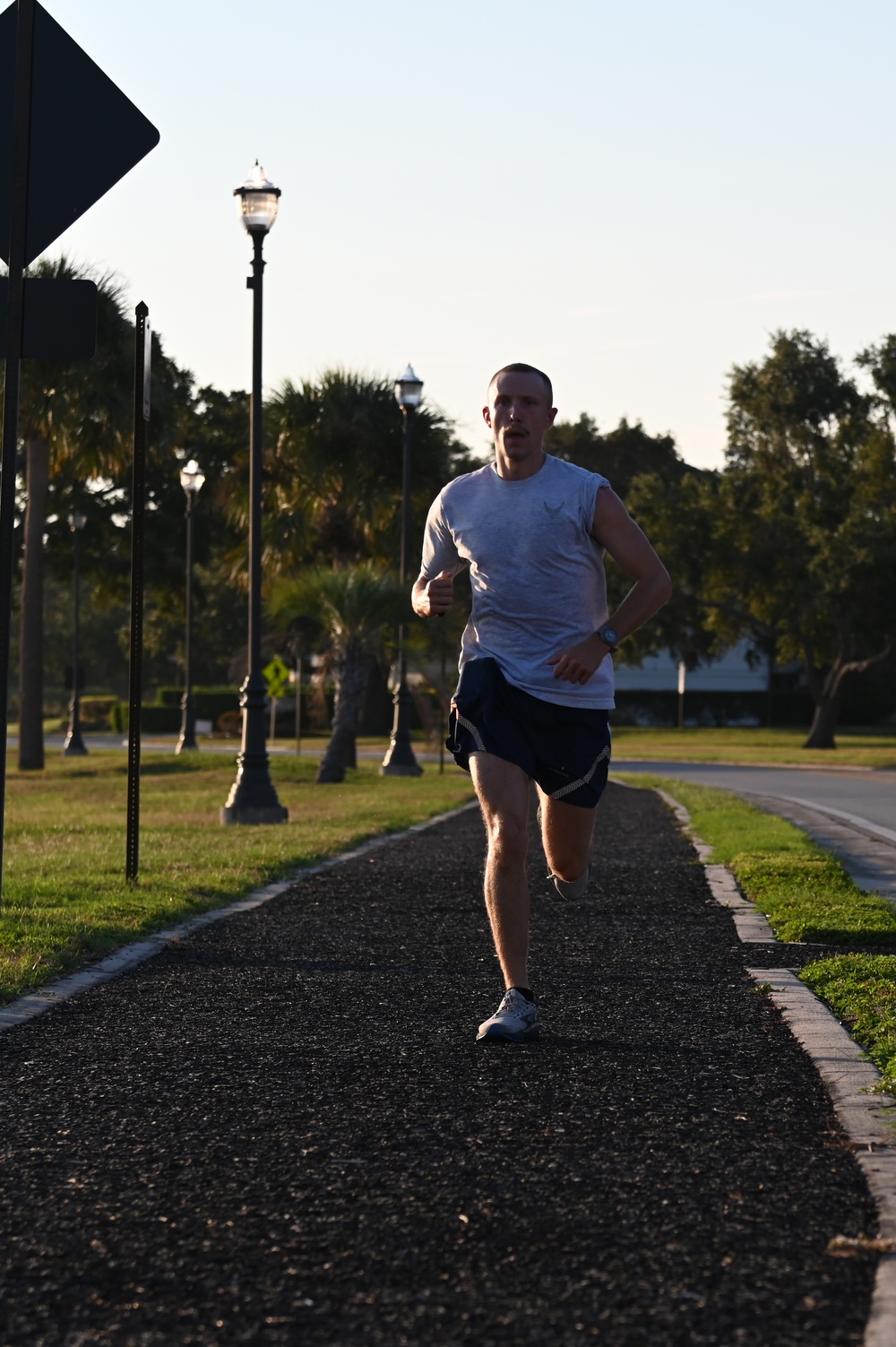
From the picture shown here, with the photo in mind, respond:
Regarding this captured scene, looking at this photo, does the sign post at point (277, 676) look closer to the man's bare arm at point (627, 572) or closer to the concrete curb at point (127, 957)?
the concrete curb at point (127, 957)

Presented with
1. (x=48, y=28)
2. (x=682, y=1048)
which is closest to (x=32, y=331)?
(x=48, y=28)

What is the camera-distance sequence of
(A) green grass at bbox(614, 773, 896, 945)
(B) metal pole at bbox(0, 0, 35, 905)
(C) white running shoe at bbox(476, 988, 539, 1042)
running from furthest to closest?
1. (A) green grass at bbox(614, 773, 896, 945)
2. (B) metal pole at bbox(0, 0, 35, 905)
3. (C) white running shoe at bbox(476, 988, 539, 1042)

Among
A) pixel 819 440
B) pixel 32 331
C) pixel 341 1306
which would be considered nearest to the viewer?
pixel 341 1306

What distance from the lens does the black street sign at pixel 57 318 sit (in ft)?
23.6

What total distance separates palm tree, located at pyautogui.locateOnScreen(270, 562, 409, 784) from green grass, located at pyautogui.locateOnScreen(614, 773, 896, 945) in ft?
33.5

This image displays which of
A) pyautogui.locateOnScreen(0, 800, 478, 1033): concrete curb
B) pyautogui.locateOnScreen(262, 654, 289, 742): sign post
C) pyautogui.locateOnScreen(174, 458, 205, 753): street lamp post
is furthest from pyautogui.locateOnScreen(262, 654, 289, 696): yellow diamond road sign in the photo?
pyautogui.locateOnScreen(0, 800, 478, 1033): concrete curb

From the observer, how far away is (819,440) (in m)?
49.0

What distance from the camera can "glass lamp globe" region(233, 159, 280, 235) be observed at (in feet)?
50.8

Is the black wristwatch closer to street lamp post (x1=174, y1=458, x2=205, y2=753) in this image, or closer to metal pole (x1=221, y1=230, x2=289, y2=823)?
metal pole (x1=221, y1=230, x2=289, y2=823)

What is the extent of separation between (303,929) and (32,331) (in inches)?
113

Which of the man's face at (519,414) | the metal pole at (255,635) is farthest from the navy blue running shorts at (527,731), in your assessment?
the metal pole at (255,635)

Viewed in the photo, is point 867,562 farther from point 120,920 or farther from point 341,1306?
point 341,1306

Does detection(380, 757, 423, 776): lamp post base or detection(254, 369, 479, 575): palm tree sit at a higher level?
detection(254, 369, 479, 575): palm tree

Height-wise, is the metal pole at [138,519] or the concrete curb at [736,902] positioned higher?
the metal pole at [138,519]
